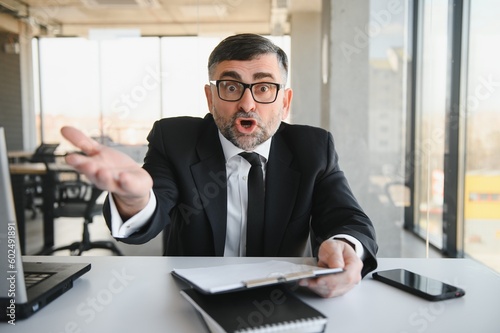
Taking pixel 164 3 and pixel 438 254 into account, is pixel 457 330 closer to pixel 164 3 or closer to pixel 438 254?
pixel 438 254

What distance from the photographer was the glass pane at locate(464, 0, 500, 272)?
137 inches

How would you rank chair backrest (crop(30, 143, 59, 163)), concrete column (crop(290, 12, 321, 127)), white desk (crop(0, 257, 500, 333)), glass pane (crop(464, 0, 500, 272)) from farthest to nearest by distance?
1. concrete column (crop(290, 12, 321, 127))
2. chair backrest (crop(30, 143, 59, 163))
3. glass pane (crop(464, 0, 500, 272))
4. white desk (crop(0, 257, 500, 333))

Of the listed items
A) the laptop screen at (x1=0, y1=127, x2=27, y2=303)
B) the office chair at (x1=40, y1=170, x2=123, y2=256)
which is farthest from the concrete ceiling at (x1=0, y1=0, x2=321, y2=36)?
the laptop screen at (x1=0, y1=127, x2=27, y2=303)

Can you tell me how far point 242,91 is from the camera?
155 cm

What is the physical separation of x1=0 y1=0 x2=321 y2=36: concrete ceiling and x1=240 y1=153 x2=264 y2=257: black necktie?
14.3 ft

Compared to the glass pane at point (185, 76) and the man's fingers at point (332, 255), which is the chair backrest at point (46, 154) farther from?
the man's fingers at point (332, 255)

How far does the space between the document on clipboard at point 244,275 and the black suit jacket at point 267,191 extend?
0.46m

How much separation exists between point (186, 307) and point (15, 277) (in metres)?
0.35

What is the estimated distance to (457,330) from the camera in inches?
32.1

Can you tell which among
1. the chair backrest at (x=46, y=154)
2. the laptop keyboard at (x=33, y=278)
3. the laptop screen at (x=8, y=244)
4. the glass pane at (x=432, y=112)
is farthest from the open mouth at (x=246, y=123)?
the chair backrest at (x=46, y=154)

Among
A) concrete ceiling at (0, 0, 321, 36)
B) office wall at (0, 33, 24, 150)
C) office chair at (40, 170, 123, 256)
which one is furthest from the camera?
office wall at (0, 33, 24, 150)

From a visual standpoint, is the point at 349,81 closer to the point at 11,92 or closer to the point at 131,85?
the point at 131,85

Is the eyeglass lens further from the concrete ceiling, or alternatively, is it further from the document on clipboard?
the concrete ceiling

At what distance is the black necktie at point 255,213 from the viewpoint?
5.09 ft
